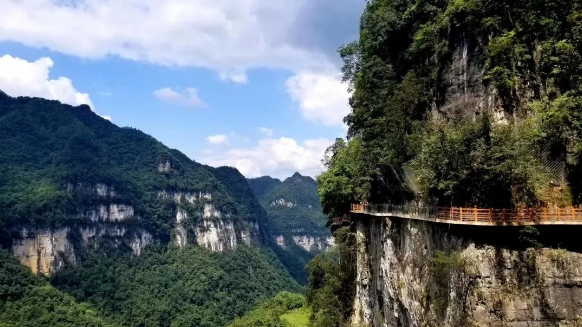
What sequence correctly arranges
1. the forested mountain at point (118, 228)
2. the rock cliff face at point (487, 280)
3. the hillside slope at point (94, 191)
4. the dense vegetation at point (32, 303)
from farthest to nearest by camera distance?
the hillside slope at point (94, 191) < the forested mountain at point (118, 228) < the dense vegetation at point (32, 303) < the rock cliff face at point (487, 280)

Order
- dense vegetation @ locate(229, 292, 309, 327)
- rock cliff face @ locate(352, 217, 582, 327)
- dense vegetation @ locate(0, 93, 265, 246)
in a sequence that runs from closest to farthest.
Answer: rock cliff face @ locate(352, 217, 582, 327)
dense vegetation @ locate(229, 292, 309, 327)
dense vegetation @ locate(0, 93, 265, 246)

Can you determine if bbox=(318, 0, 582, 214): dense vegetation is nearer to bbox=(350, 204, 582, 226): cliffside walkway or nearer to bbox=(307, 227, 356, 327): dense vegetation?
bbox=(350, 204, 582, 226): cliffside walkway

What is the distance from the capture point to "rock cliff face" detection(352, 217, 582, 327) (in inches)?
707

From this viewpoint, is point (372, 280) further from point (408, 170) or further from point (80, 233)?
point (80, 233)

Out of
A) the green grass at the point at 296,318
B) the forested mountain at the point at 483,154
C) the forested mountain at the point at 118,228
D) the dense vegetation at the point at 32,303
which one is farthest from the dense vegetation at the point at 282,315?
the forested mountain at the point at 483,154

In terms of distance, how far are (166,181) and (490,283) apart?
490 feet

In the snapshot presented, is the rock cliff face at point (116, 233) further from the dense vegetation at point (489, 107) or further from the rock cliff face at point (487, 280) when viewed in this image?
the rock cliff face at point (487, 280)

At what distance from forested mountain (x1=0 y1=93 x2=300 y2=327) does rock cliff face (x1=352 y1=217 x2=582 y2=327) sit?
78.6 m

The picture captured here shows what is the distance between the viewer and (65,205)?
11894 cm

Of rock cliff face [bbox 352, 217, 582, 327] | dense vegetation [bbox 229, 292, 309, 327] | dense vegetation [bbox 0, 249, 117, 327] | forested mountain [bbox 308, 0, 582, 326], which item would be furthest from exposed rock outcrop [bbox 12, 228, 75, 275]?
rock cliff face [bbox 352, 217, 582, 327]

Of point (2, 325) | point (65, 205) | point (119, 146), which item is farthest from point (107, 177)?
point (2, 325)

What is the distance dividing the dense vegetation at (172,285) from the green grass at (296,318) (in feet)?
112

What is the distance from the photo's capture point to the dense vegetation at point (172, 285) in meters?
112

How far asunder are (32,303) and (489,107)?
9243 centimetres
